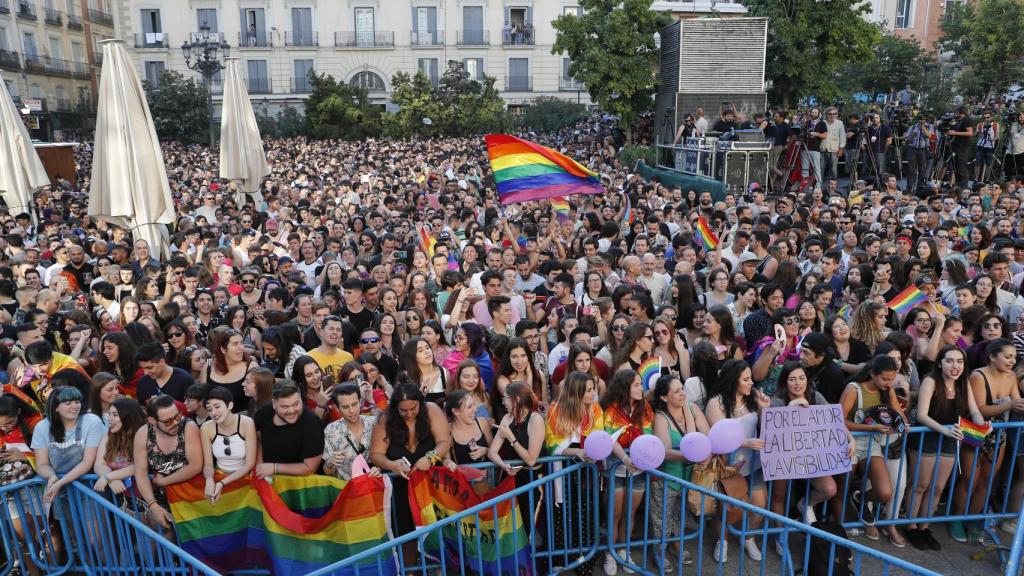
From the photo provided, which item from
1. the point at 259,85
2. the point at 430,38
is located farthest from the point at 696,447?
the point at 259,85

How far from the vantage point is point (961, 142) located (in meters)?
15.3

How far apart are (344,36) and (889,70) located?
33.0m

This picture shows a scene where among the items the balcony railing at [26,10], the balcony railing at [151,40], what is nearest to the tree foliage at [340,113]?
the balcony railing at [26,10]

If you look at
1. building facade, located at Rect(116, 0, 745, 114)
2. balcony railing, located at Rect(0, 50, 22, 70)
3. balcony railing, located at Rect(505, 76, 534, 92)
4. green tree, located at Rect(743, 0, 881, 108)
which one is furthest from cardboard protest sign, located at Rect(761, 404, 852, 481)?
balcony railing, located at Rect(505, 76, 534, 92)

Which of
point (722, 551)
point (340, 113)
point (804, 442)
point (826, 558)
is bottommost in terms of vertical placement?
point (722, 551)

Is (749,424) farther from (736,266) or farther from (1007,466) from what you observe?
(736,266)

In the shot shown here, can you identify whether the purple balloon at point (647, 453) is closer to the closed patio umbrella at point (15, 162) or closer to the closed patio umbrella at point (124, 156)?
the closed patio umbrella at point (124, 156)

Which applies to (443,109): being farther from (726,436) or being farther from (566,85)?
(726,436)

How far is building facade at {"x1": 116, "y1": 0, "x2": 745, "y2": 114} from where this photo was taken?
48875 mm

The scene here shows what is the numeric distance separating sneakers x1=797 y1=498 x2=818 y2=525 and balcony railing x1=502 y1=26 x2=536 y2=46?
47.5 metres

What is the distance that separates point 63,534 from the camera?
5.02 meters

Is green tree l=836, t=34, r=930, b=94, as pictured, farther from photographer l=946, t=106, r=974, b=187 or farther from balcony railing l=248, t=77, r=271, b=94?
balcony railing l=248, t=77, r=271, b=94

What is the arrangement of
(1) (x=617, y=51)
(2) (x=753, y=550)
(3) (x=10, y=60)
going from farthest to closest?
(3) (x=10, y=60) → (1) (x=617, y=51) → (2) (x=753, y=550)

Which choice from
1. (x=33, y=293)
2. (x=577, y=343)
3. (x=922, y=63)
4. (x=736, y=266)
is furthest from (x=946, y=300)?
(x=922, y=63)
